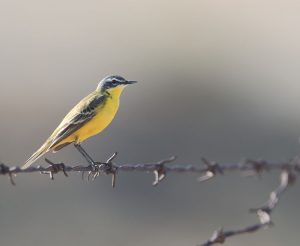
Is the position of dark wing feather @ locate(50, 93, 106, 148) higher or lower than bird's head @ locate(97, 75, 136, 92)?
lower

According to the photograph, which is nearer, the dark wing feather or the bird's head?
the dark wing feather

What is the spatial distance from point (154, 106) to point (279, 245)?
22.5ft

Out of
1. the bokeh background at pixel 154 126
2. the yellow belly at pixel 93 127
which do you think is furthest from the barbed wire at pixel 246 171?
the bokeh background at pixel 154 126

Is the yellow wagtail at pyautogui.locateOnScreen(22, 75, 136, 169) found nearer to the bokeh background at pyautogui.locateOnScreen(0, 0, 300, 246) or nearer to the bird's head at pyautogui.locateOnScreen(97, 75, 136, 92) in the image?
the bird's head at pyautogui.locateOnScreen(97, 75, 136, 92)

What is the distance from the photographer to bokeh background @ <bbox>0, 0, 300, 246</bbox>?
2041 cm

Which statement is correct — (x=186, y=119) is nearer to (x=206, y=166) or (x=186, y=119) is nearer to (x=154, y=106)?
(x=154, y=106)

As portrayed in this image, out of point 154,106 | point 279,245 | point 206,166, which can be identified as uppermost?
point 206,166

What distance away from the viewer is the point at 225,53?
110 feet

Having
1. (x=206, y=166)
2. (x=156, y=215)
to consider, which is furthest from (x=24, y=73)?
(x=206, y=166)

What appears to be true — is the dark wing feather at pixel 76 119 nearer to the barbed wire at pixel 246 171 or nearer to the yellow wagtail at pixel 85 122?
the yellow wagtail at pixel 85 122

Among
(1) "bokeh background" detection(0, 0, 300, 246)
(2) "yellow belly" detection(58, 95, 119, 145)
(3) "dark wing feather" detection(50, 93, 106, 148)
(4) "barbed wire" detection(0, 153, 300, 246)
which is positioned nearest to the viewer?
(4) "barbed wire" detection(0, 153, 300, 246)

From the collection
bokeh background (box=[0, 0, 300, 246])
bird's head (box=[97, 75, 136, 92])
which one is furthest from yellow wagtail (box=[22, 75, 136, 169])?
bokeh background (box=[0, 0, 300, 246])

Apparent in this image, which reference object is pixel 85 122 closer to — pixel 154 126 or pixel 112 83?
pixel 112 83

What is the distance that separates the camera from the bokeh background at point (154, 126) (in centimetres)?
2041
